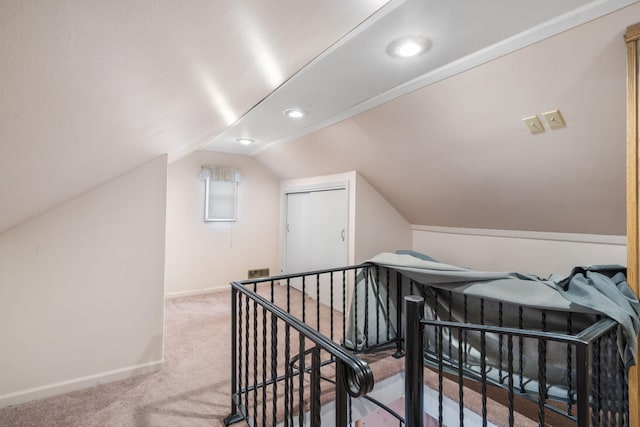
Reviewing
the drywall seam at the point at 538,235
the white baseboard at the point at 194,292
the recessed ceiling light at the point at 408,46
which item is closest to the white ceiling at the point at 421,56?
the recessed ceiling light at the point at 408,46

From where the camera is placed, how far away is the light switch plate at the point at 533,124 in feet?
6.25

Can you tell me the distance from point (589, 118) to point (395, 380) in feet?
7.06

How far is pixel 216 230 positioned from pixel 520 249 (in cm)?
384

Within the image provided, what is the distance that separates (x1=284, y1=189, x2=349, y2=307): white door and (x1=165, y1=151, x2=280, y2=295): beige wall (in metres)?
0.38

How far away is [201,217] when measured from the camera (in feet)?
14.3

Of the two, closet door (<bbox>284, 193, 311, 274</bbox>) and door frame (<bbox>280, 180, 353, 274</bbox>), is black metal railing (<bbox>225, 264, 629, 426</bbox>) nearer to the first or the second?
door frame (<bbox>280, 180, 353, 274</bbox>)

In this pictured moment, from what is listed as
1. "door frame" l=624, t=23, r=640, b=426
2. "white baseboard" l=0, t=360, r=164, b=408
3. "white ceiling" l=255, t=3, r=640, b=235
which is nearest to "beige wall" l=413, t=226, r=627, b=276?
"white ceiling" l=255, t=3, r=640, b=235

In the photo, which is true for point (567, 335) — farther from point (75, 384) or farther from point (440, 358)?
point (75, 384)

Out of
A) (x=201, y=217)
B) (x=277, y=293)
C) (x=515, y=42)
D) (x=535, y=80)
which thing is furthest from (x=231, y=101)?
(x=277, y=293)

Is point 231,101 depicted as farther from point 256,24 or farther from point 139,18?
point 139,18

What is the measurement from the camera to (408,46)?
1652 millimetres

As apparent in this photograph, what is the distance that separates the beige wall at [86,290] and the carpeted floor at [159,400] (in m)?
0.12

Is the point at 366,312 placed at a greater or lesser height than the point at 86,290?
lesser

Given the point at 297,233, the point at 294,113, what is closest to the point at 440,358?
the point at 294,113
